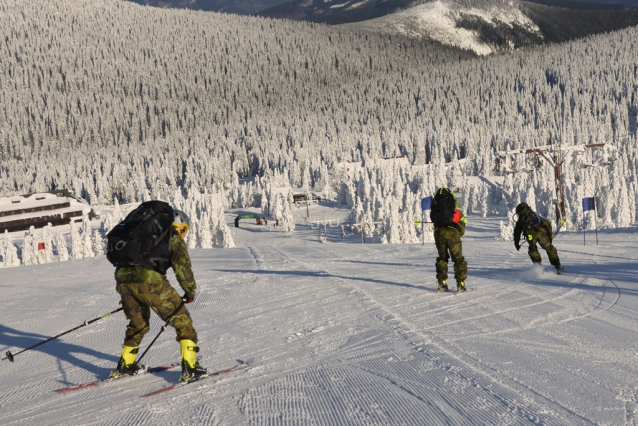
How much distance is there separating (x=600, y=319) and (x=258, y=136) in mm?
166342

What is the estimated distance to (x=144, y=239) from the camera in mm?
4832

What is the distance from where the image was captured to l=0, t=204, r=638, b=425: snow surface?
12.4 ft

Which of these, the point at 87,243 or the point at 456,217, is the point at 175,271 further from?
the point at 87,243

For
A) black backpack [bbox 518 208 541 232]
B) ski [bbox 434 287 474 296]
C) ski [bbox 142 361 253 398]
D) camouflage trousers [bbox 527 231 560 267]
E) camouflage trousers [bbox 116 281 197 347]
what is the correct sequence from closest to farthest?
ski [bbox 142 361 253 398] < camouflage trousers [bbox 116 281 197 347] < ski [bbox 434 287 474 296] < camouflage trousers [bbox 527 231 560 267] < black backpack [bbox 518 208 541 232]

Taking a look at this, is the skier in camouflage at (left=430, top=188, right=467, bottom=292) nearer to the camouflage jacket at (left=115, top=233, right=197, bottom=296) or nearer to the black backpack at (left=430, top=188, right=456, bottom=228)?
the black backpack at (left=430, top=188, right=456, bottom=228)

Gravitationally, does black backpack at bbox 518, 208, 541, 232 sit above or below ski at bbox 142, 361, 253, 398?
above

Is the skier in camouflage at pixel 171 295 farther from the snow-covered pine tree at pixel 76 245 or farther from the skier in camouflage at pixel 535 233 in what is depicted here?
the snow-covered pine tree at pixel 76 245

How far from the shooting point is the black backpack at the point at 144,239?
4824 millimetres

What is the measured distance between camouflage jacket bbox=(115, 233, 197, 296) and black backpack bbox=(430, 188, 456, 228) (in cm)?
486

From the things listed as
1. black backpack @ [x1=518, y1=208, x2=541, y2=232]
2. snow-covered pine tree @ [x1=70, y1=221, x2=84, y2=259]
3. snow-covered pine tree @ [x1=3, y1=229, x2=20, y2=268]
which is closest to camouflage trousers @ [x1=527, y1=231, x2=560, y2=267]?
black backpack @ [x1=518, y1=208, x2=541, y2=232]

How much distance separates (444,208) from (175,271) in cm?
503

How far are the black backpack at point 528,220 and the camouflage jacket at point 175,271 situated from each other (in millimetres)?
8049

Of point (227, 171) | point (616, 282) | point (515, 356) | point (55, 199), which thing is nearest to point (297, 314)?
point (515, 356)

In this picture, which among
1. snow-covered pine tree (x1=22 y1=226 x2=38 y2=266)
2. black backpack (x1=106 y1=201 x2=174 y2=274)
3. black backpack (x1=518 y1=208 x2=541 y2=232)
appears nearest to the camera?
black backpack (x1=106 y1=201 x2=174 y2=274)
